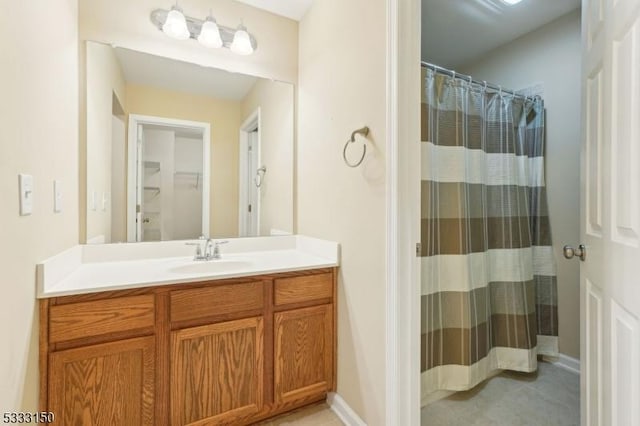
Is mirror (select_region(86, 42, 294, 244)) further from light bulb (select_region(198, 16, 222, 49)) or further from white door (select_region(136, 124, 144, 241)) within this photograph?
light bulb (select_region(198, 16, 222, 49))

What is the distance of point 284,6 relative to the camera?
2.00 meters

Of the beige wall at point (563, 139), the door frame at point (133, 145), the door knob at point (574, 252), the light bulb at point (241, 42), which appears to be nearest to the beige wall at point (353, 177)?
the light bulb at point (241, 42)

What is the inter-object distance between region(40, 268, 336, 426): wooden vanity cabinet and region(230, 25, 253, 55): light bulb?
148 centimetres

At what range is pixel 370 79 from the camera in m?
1.42

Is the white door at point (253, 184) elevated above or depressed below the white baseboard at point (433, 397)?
above

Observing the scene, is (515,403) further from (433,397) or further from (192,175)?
(192,175)

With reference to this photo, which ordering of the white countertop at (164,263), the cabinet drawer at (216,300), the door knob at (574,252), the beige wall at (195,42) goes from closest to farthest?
the door knob at (574,252), the white countertop at (164,263), the cabinet drawer at (216,300), the beige wall at (195,42)

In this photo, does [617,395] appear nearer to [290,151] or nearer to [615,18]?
[615,18]

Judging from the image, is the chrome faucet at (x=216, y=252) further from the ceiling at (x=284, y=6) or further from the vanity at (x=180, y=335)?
the ceiling at (x=284, y=6)

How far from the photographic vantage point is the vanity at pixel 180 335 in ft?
3.72

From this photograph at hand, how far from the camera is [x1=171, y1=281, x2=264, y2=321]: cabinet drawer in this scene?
1.31 m

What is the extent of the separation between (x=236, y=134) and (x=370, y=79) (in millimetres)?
1013

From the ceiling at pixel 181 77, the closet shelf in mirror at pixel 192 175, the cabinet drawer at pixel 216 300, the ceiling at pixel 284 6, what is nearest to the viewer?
the cabinet drawer at pixel 216 300

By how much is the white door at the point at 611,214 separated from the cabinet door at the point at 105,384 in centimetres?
160
